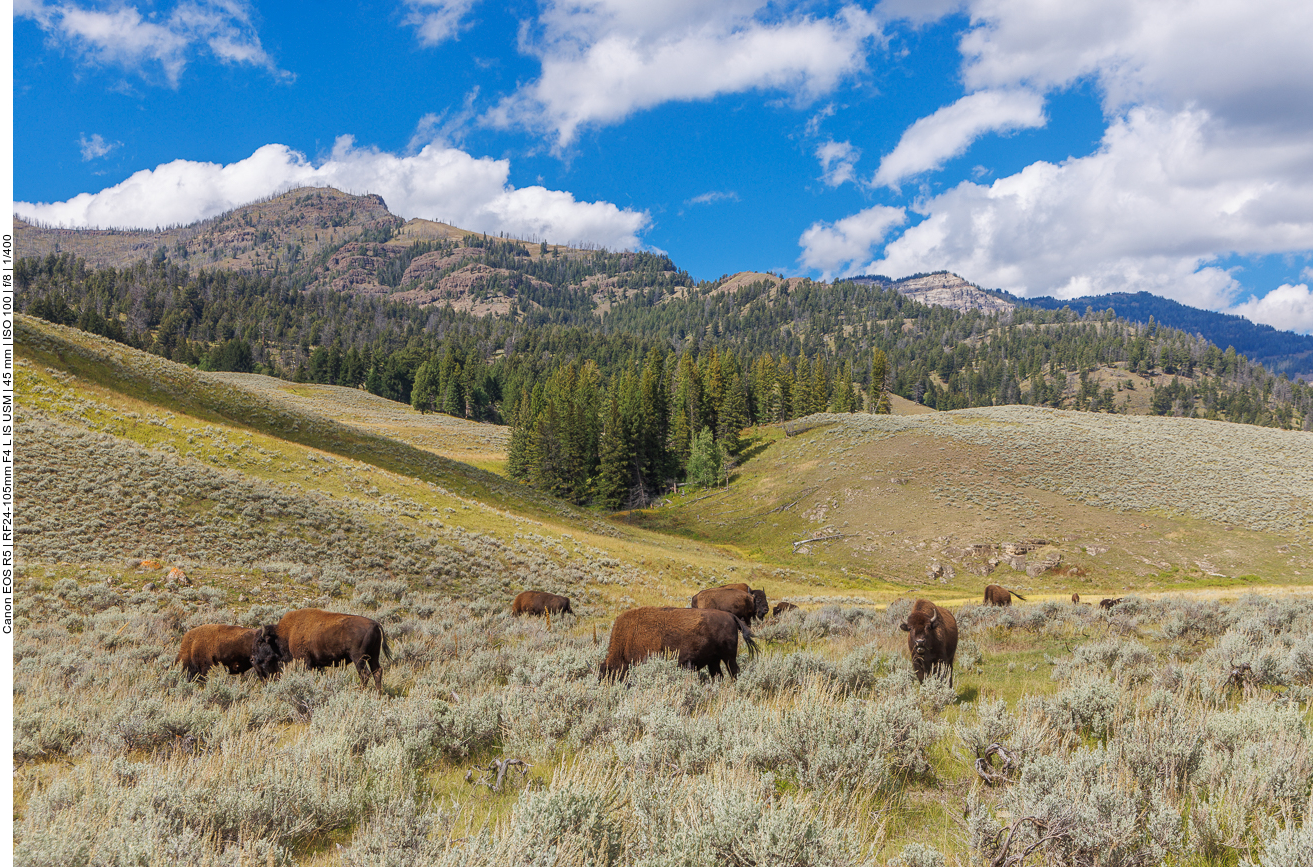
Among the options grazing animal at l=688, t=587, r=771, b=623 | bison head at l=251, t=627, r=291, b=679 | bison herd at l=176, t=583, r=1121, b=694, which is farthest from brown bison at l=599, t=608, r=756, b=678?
A: grazing animal at l=688, t=587, r=771, b=623

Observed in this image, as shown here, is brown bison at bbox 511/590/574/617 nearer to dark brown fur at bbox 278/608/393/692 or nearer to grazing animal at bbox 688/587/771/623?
grazing animal at bbox 688/587/771/623

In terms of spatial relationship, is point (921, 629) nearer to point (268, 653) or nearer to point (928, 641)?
point (928, 641)

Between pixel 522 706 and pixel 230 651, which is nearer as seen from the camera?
pixel 522 706

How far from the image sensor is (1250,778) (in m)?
3.76

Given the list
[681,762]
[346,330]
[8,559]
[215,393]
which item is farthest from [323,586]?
[346,330]

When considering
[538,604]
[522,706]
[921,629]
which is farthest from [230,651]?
[921,629]

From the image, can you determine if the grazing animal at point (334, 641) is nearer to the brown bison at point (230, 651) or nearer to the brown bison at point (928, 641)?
the brown bison at point (230, 651)

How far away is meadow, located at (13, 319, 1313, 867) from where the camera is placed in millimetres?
3502

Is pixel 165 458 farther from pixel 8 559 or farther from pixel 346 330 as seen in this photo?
pixel 346 330

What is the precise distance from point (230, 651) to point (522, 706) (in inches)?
277

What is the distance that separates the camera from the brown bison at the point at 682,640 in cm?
859

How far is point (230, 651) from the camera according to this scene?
10.0 m

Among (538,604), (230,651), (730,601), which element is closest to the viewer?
(230,651)

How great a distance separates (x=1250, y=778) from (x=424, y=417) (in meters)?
105
